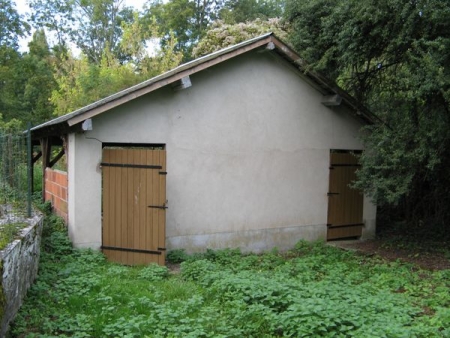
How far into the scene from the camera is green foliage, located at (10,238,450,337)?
15.5 feet

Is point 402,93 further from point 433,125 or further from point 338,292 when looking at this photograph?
point 338,292

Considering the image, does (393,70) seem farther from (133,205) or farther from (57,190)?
(57,190)

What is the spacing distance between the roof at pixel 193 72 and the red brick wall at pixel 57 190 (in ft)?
3.34

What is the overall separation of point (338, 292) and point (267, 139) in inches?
180

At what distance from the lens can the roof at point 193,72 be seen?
750 cm

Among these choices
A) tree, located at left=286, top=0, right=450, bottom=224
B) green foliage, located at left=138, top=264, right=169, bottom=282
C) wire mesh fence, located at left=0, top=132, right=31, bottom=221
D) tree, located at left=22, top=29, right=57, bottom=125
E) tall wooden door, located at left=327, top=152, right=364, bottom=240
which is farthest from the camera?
tree, located at left=22, top=29, right=57, bottom=125

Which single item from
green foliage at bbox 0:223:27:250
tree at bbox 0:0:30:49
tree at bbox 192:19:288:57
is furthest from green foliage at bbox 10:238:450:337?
tree at bbox 0:0:30:49

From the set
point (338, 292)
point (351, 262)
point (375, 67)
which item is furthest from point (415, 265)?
point (375, 67)

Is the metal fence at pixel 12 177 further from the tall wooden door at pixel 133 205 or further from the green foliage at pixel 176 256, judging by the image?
the green foliage at pixel 176 256

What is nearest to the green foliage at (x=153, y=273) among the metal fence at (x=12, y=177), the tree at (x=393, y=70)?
the metal fence at (x=12, y=177)

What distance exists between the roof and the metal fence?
1100mm

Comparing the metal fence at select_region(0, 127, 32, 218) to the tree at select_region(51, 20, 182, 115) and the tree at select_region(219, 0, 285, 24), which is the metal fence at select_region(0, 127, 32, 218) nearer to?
the tree at select_region(51, 20, 182, 115)

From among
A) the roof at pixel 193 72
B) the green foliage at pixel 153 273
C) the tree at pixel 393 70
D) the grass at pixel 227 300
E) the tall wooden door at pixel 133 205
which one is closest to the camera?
the grass at pixel 227 300

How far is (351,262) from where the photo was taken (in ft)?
27.8
